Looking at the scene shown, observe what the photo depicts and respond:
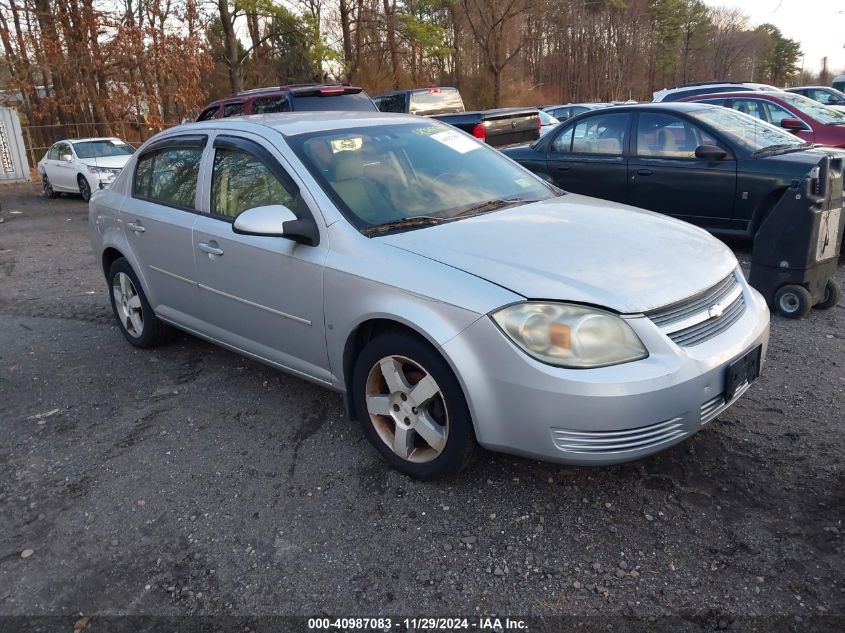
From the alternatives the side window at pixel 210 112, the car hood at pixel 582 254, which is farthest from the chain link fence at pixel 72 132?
the car hood at pixel 582 254

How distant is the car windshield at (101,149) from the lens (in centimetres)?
1616

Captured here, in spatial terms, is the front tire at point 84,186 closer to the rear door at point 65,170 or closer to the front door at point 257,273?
the rear door at point 65,170

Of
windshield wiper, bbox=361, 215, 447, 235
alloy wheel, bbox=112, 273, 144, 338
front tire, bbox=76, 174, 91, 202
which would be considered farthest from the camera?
front tire, bbox=76, 174, 91, 202

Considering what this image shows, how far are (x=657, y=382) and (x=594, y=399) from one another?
10.4 inches

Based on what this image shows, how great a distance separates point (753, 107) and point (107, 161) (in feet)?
44.0

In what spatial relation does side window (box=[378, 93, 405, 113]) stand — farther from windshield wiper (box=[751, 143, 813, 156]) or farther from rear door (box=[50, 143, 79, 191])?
windshield wiper (box=[751, 143, 813, 156])

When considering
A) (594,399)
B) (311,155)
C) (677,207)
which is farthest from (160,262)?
(677,207)

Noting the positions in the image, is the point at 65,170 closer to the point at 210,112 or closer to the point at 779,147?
the point at 210,112

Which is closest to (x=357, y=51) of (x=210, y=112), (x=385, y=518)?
(x=210, y=112)

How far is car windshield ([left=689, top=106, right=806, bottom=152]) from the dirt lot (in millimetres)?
3178

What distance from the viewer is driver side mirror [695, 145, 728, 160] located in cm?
677

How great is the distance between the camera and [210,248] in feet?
13.3

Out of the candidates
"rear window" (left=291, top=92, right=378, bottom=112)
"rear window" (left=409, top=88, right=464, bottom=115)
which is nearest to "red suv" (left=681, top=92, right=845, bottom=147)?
"rear window" (left=409, top=88, right=464, bottom=115)

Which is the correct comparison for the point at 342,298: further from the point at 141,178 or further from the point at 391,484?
the point at 141,178
